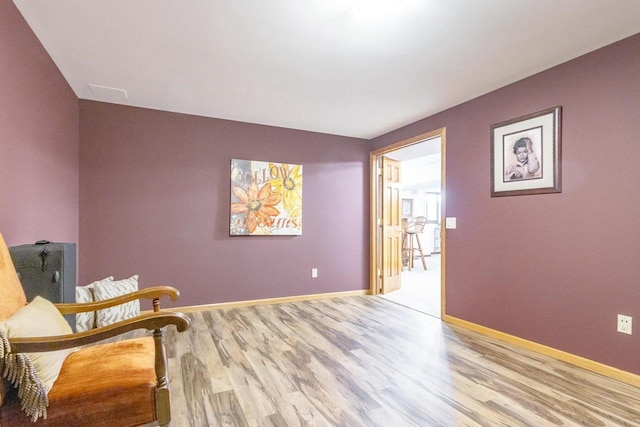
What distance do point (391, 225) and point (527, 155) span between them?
2.29 meters

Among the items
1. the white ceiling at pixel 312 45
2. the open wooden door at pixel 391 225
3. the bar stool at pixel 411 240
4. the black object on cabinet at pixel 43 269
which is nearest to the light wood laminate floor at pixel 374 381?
the black object on cabinet at pixel 43 269

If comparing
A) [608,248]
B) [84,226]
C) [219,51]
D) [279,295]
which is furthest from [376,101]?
[84,226]

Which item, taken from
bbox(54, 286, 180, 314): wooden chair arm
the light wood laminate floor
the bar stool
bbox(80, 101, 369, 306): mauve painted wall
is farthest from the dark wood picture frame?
the bar stool

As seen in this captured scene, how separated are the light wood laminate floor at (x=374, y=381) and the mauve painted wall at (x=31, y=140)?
1392 mm

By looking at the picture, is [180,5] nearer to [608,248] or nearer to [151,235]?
[151,235]

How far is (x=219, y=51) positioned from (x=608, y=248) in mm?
3191

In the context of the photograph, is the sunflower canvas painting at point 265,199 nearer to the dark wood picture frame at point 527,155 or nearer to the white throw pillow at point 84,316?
the white throw pillow at point 84,316

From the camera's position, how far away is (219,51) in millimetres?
2246

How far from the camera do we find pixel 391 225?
4672mm

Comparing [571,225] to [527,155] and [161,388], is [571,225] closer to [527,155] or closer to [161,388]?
[527,155]

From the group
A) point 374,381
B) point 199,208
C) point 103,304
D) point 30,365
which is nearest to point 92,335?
point 30,365

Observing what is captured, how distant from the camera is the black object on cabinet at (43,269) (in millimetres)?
1641

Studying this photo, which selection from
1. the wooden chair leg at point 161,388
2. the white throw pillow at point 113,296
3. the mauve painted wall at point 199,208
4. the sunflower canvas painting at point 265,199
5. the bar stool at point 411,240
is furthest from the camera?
the bar stool at point 411,240

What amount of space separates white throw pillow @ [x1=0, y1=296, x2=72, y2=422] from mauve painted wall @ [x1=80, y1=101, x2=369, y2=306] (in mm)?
2311
